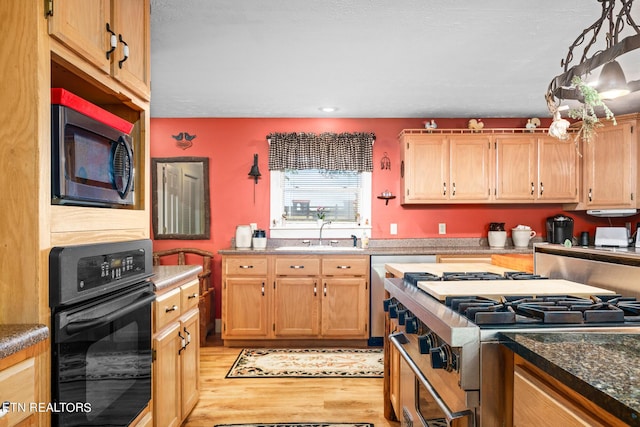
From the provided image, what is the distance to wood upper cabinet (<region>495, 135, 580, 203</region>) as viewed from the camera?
432 centimetres

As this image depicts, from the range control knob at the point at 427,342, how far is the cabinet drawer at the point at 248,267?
271cm

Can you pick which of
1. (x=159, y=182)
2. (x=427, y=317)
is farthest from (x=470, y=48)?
(x=159, y=182)

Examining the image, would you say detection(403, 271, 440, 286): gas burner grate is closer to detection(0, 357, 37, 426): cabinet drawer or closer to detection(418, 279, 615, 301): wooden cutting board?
detection(418, 279, 615, 301): wooden cutting board

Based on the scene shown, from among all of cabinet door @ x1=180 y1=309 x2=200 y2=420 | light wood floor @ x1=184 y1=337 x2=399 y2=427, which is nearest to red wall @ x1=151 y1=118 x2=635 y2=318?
light wood floor @ x1=184 y1=337 x2=399 y2=427

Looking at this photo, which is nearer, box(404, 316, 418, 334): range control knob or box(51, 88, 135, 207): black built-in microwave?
box(51, 88, 135, 207): black built-in microwave

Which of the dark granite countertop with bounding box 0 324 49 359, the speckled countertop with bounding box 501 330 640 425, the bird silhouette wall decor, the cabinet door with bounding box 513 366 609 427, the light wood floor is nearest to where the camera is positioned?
the speckled countertop with bounding box 501 330 640 425

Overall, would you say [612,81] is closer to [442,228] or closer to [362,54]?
[362,54]

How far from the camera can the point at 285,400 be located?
281 cm

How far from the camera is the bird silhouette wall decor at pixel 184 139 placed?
4570 mm

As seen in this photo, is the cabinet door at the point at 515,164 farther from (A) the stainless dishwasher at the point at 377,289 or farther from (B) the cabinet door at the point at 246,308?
(B) the cabinet door at the point at 246,308

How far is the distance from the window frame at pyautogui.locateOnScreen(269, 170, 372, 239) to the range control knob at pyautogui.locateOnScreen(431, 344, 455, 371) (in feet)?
11.0

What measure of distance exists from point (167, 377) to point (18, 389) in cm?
113

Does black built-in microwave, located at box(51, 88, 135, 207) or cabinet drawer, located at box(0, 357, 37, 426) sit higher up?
black built-in microwave, located at box(51, 88, 135, 207)

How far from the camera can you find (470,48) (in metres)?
2.73
